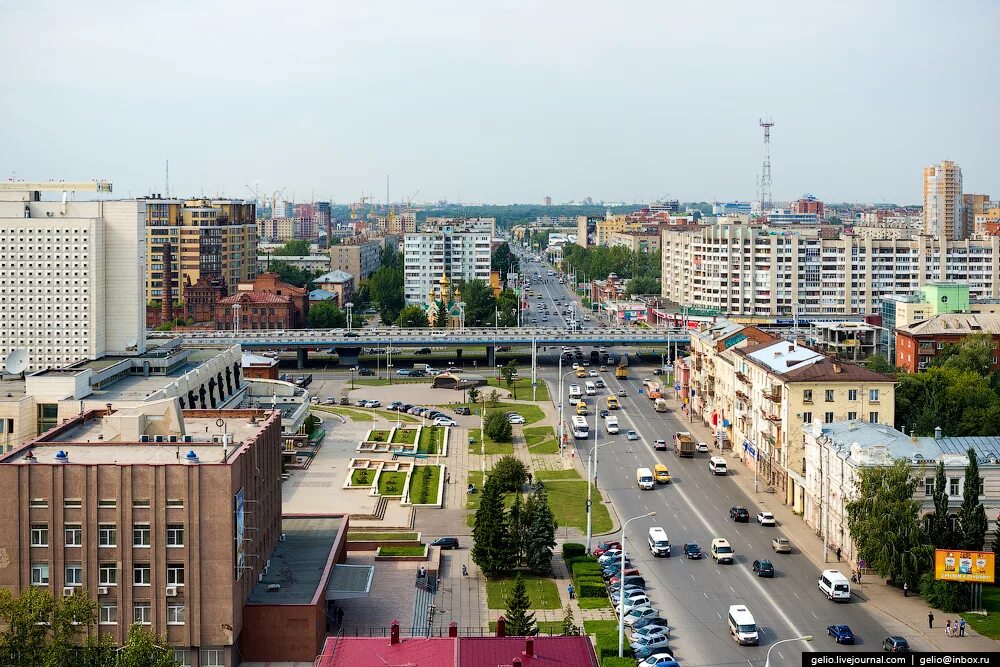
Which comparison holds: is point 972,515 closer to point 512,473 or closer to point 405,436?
point 512,473

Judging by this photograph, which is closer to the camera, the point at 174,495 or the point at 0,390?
the point at 174,495

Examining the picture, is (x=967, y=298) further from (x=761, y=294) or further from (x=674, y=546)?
(x=674, y=546)

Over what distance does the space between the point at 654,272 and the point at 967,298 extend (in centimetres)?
8877

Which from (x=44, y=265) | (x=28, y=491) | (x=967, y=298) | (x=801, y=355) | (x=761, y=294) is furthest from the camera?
(x=761, y=294)

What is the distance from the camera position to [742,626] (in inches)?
1628

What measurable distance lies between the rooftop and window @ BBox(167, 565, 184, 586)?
9.12ft

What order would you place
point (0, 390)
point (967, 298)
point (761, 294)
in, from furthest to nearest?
point (761, 294)
point (967, 298)
point (0, 390)

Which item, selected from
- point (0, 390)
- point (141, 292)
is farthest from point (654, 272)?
point (0, 390)

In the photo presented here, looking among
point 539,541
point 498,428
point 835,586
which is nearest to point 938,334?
point 498,428

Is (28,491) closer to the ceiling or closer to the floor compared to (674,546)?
closer to the ceiling

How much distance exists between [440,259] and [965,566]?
116 meters

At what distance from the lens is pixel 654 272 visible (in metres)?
185

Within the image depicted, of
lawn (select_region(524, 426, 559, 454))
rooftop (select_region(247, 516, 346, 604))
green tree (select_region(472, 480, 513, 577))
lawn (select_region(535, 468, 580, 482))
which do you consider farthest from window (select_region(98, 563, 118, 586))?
lawn (select_region(524, 426, 559, 454))

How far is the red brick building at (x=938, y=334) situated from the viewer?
8956cm
